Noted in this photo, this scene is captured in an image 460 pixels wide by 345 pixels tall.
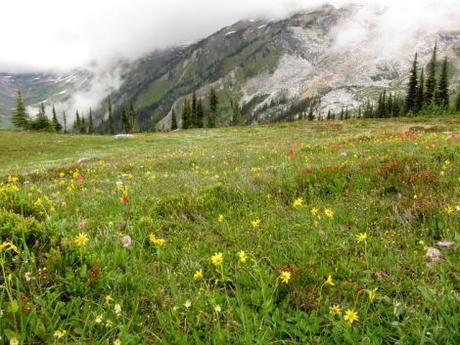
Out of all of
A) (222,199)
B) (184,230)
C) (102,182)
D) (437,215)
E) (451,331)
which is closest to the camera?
(451,331)

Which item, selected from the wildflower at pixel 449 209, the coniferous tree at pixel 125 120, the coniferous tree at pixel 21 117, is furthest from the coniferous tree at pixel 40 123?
the wildflower at pixel 449 209

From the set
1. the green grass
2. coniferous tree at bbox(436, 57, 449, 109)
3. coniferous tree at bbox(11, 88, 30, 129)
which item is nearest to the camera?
the green grass

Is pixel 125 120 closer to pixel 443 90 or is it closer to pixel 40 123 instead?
pixel 40 123

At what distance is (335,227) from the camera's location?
487 centimetres

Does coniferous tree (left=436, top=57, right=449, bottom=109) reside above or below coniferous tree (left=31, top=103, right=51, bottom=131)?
above

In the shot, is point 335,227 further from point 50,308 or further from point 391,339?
point 50,308

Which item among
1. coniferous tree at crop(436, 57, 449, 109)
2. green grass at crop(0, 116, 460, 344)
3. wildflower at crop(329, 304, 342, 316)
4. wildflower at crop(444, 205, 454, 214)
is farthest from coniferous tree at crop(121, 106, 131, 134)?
wildflower at crop(329, 304, 342, 316)

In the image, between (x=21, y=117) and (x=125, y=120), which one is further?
(x=125, y=120)

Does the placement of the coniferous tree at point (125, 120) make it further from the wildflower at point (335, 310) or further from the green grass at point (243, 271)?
the wildflower at point (335, 310)

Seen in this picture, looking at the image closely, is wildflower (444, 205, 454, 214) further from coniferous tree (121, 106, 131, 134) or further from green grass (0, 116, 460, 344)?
coniferous tree (121, 106, 131, 134)

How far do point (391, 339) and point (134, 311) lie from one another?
210 cm

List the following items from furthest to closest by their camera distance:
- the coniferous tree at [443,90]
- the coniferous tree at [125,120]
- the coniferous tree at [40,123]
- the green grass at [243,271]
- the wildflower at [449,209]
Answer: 1. the coniferous tree at [125,120]
2. the coniferous tree at [40,123]
3. the coniferous tree at [443,90]
4. the wildflower at [449,209]
5. the green grass at [243,271]

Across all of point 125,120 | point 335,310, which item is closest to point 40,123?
point 125,120

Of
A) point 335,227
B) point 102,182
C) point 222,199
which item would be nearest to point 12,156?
point 102,182
